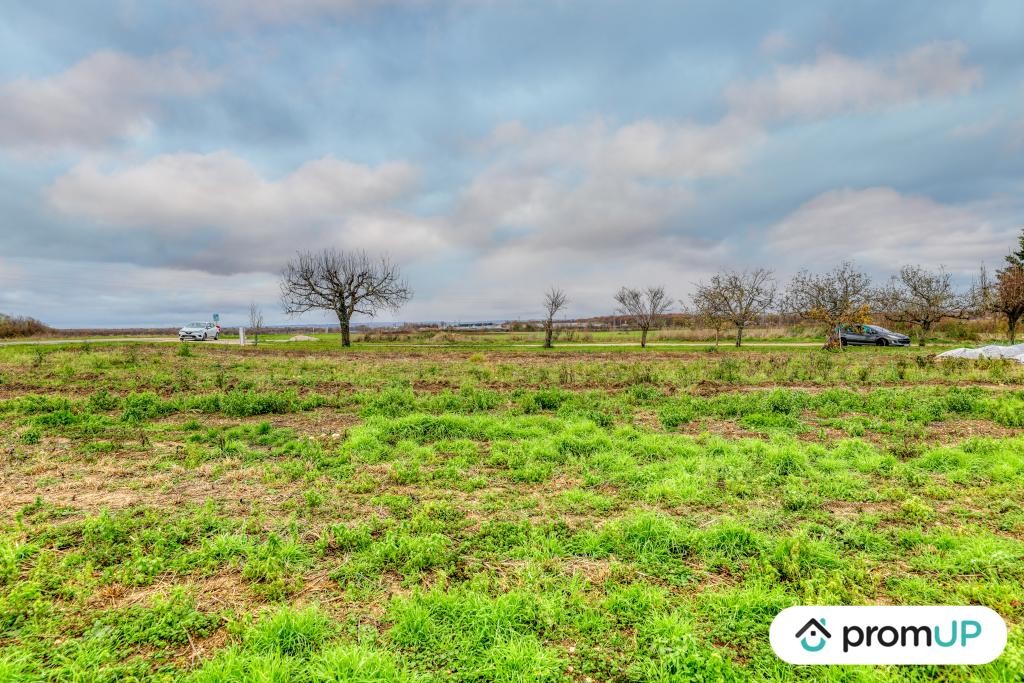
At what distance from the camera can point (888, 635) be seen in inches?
127

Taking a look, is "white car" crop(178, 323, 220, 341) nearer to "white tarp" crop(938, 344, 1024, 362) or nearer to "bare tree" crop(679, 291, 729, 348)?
"bare tree" crop(679, 291, 729, 348)

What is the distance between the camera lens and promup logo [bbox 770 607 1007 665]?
3.03 m

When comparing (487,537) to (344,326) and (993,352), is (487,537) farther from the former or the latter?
(344,326)

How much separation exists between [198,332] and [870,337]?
63786 mm

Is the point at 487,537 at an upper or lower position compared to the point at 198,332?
lower

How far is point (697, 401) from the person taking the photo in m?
11.2

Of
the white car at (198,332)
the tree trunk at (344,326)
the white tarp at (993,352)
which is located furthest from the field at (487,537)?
the white car at (198,332)

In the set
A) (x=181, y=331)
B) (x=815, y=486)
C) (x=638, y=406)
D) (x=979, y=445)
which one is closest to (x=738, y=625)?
(x=815, y=486)

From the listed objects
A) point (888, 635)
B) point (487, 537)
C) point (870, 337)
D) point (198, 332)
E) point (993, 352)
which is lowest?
point (888, 635)

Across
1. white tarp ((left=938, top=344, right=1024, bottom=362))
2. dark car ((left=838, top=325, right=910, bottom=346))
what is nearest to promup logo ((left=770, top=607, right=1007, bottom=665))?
white tarp ((left=938, top=344, right=1024, bottom=362))

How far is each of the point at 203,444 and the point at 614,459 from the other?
23.8ft

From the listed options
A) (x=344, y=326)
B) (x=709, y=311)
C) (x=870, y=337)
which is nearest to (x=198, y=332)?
(x=344, y=326)

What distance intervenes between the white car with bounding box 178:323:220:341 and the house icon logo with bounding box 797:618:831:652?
188ft

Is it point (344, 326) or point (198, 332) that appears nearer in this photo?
point (344, 326)
